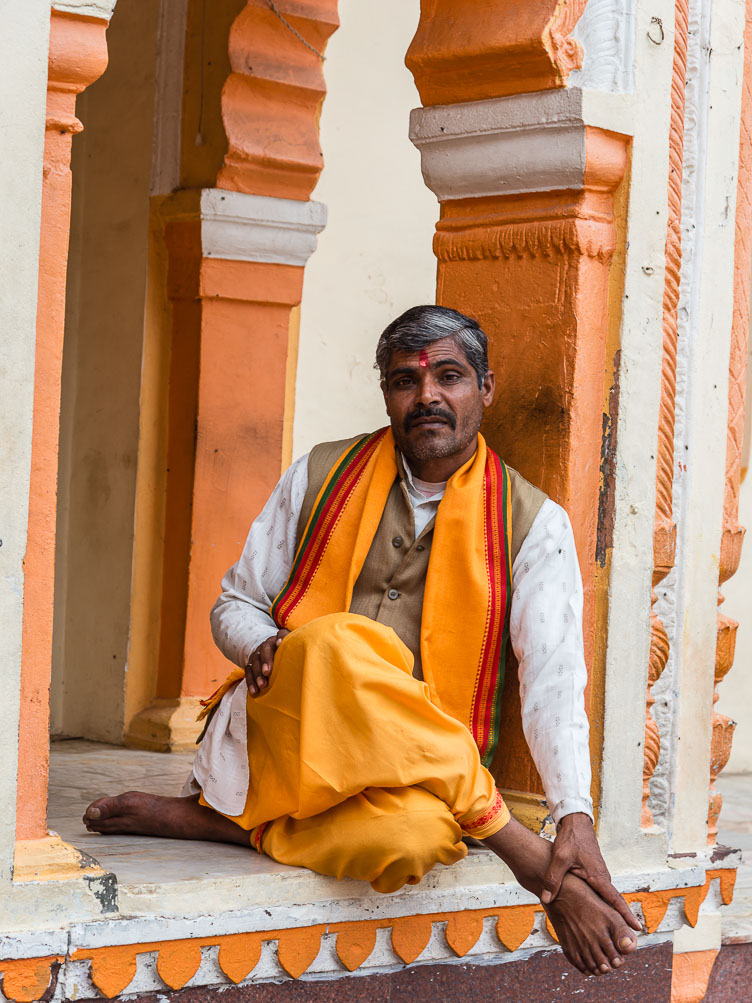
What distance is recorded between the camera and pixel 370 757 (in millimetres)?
2869

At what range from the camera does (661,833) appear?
3.64 meters

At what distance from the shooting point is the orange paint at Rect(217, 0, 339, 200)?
4.81m

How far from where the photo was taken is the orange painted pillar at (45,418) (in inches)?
106

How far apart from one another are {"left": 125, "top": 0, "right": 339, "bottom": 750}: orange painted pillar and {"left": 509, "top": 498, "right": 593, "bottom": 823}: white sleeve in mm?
1940

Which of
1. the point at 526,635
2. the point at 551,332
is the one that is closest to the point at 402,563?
the point at 526,635

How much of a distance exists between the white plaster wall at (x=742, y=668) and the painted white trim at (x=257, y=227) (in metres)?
A: 2.88

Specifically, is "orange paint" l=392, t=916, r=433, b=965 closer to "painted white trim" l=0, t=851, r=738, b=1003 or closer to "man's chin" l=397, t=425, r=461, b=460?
"painted white trim" l=0, t=851, r=738, b=1003

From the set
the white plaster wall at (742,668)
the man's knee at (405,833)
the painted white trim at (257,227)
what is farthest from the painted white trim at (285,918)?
the white plaster wall at (742,668)

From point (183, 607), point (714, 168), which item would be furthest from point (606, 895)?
point (183, 607)

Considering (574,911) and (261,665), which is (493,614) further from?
(574,911)

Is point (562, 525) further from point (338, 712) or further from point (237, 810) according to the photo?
point (237, 810)

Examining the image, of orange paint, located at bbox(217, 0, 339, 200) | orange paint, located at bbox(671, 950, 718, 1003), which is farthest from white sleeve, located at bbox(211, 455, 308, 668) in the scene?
orange paint, located at bbox(217, 0, 339, 200)

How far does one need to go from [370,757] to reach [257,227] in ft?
8.19

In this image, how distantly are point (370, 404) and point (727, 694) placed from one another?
2.36 meters
